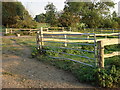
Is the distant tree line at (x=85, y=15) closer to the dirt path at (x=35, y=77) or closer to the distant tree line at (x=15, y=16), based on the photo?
the distant tree line at (x=15, y=16)

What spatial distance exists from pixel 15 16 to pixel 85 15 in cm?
1240

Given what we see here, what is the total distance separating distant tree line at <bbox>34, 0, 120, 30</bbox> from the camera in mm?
24472

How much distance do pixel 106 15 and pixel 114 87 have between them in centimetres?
2586

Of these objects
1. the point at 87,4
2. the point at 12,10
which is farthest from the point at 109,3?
the point at 12,10

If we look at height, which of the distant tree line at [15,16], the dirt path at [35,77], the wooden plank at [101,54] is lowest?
the dirt path at [35,77]

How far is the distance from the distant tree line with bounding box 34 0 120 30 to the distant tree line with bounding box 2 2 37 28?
3.76 metres

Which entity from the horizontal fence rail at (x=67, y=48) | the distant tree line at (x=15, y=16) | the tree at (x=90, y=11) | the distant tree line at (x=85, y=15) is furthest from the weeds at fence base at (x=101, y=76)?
the tree at (x=90, y=11)

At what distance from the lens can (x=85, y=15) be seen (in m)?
25.8

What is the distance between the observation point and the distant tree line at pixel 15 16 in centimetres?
2350

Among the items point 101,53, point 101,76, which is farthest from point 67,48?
point 101,76

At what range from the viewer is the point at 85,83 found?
3.81 m

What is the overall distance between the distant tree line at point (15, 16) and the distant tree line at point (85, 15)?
12.3ft

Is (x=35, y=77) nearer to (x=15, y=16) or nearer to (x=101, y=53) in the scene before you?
(x=101, y=53)

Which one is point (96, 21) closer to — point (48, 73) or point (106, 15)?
point (106, 15)
